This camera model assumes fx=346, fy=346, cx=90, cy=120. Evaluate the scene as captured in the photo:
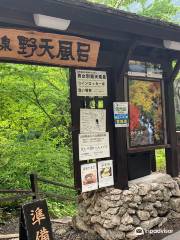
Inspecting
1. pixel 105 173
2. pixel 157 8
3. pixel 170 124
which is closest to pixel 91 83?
pixel 105 173

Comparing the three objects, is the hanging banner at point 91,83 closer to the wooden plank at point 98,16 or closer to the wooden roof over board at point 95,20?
the wooden roof over board at point 95,20

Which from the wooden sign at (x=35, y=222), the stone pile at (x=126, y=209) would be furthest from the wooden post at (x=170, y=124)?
the wooden sign at (x=35, y=222)

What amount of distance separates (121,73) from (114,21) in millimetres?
1246

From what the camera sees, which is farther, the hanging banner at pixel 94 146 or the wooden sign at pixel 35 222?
the hanging banner at pixel 94 146

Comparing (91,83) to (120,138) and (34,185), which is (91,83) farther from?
(34,185)

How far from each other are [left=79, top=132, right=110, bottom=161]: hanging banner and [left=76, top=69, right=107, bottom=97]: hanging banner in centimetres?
78

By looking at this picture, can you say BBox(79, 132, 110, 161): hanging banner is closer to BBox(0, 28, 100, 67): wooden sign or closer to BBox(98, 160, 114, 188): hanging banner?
BBox(98, 160, 114, 188): hanging banner

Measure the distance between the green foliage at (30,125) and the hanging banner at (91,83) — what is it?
4131 mm

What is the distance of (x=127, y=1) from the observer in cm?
1448

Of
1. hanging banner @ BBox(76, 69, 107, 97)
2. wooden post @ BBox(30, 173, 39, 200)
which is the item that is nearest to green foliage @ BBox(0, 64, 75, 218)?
hanging banner @ BBox(76, 69, 107, 97)

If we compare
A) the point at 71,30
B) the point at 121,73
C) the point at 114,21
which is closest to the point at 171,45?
the point at 121,73

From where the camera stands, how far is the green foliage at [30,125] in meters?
10.5

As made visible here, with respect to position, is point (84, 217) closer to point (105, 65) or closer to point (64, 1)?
point (105, 65)

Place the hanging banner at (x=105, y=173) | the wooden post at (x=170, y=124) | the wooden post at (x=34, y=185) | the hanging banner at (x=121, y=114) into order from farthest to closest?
the wooden post at (x=170, y=124)
the hanging banner at (x=121, y=114)
the hanging banner at (x=105, y=173)
the wooden post at (x=34, y=185)
